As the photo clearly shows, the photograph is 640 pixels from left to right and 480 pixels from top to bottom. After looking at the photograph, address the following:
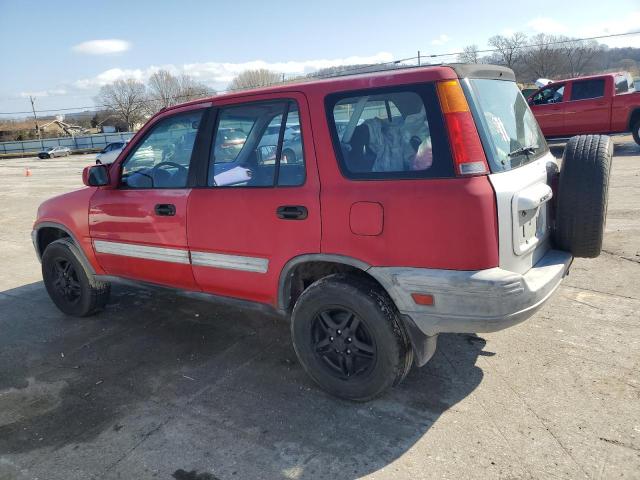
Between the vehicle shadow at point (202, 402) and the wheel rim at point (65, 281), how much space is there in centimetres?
34

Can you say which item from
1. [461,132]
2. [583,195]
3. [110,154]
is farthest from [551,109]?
[110,154]

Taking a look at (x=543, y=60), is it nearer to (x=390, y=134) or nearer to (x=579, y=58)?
(x=579, y=58)

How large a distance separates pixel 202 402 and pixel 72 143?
6188cm

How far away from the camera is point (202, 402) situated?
3240 mm

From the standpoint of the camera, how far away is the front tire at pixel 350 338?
2.88 m

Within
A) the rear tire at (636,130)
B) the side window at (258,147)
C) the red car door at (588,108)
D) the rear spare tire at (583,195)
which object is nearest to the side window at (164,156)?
the side window at (258,147)

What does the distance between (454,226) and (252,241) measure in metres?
1.36

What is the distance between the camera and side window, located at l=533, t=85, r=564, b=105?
557 inches

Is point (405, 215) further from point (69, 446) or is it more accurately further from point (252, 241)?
point (69, 446)

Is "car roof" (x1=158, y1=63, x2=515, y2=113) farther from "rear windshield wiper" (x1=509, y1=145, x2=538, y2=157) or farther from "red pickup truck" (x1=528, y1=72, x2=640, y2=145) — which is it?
"red pickup truck" (x1=528, y1=72, x2=640, y2=145)

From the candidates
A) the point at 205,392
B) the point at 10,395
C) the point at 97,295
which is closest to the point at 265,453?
the point at 205,392

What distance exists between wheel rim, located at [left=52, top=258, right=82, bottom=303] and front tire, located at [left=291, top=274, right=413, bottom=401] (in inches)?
107

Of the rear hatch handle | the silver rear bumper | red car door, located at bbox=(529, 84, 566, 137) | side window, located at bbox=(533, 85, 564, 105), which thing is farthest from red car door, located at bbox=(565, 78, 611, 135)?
the silver rear bumper

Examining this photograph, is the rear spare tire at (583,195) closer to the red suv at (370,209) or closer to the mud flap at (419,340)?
the red suv at (370,209)
